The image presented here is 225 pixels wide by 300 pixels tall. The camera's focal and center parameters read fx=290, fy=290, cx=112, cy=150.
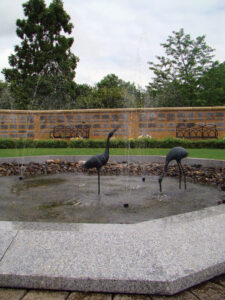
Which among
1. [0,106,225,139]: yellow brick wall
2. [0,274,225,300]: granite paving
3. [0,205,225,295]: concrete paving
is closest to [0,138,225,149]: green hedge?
[0,106,225,139]: yellow brick wall

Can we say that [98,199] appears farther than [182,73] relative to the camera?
No

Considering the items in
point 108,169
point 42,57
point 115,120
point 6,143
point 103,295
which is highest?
point 42,57

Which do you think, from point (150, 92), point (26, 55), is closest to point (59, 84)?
point (26, 55)

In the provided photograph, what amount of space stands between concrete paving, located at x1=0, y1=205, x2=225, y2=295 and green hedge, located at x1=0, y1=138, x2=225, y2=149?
9.69m

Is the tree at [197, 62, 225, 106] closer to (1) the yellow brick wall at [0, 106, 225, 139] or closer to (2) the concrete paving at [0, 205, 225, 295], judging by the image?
(1) the yellow brick wall at [0, 106, 225, 139]

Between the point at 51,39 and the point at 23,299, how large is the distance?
89.4 ft

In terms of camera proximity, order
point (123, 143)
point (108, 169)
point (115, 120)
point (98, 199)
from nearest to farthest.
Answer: point (98, 199) < point (108, 169) < point (123, 143) < point (115, 120)

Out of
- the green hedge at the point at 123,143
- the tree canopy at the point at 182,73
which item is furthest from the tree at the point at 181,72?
the green hedge at the point at 123,143

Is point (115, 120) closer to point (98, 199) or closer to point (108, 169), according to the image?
point (108, 169)

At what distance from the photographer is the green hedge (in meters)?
11.9

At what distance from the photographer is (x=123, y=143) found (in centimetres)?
1229

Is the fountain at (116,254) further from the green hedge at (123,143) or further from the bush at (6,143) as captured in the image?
the bush at (6,143)

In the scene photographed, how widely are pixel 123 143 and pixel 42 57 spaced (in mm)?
16452

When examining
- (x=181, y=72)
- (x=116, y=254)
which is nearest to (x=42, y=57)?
(x=181, y=72)
